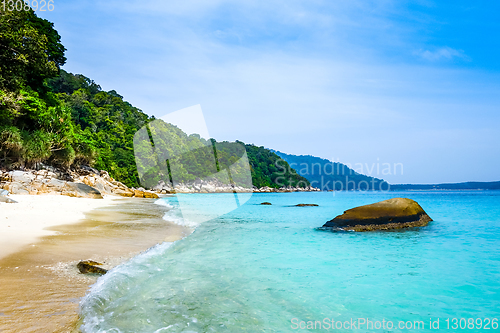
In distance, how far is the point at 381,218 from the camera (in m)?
11.3

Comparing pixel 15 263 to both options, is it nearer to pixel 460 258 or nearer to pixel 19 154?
pixel 460 258

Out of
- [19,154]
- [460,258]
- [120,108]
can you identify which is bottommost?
[460,258]

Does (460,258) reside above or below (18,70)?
below

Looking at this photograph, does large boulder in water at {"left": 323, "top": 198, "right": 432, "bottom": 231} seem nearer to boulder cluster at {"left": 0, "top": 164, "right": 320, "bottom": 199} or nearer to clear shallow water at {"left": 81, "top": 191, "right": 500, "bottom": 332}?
clear shallow water at {"left": 81, "top": 191, "right": 500, "bottom": 332}

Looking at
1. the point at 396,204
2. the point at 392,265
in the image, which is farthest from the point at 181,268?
the point at 396,204

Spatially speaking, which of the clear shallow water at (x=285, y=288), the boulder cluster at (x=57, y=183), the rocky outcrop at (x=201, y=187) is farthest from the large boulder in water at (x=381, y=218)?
the rocky outcrop at (x=201, y=187)

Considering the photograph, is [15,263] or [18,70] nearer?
[15,263]

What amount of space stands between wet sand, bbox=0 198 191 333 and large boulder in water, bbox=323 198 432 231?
7863 millimetres

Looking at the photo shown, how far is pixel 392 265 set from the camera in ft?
20.3

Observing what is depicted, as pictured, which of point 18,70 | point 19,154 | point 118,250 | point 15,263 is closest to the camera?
point 15,263

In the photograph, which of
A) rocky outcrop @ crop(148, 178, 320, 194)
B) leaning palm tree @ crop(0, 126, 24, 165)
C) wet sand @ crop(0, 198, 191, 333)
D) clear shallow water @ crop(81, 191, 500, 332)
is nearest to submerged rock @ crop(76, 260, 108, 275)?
wet sand @ crop(0, 198, 191, 333)

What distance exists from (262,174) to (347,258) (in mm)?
122760

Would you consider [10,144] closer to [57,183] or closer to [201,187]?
[57,183]

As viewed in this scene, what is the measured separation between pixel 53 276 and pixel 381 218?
37.4 ft
